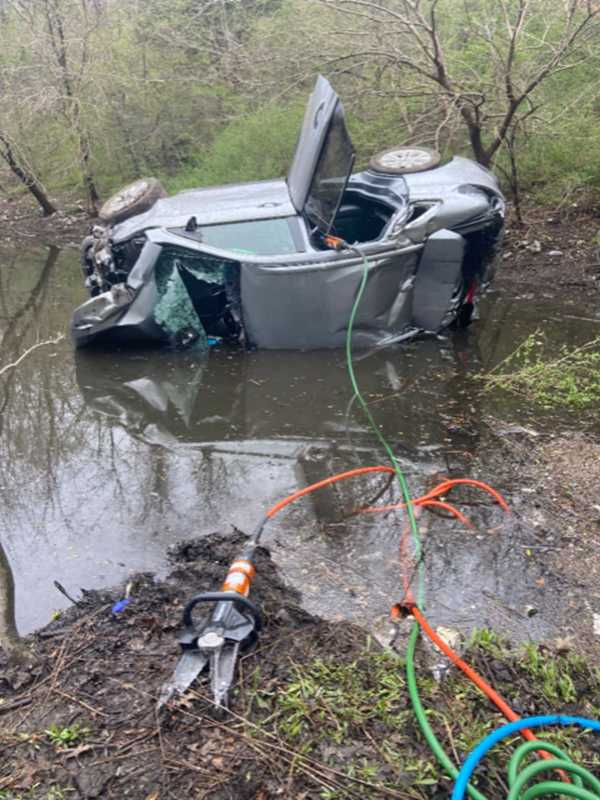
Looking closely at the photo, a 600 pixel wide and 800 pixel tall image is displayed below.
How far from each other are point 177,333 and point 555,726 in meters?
4.50

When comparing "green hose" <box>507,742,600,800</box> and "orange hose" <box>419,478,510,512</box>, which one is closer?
"green hose" <box>507,742,600,800</box>

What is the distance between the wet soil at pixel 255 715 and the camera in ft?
7.00

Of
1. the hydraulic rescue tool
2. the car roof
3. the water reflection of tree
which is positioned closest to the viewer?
the hydraulic rescue tool

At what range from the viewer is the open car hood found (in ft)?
17.2

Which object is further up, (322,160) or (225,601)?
(322,160)

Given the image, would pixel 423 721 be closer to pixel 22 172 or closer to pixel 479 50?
pixel 479 50

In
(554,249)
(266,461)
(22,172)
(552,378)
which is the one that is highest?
(22,172)

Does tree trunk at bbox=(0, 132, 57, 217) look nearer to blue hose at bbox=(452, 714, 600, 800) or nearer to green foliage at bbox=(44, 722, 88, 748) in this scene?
green foliage at bbox=(44, 722, 88, 748)

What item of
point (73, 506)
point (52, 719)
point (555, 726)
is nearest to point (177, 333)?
point (73, 506)

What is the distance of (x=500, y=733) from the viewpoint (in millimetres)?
2193

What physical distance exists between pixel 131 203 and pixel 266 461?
3394mm

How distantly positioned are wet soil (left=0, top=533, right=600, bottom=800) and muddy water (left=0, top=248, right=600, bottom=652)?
379mm

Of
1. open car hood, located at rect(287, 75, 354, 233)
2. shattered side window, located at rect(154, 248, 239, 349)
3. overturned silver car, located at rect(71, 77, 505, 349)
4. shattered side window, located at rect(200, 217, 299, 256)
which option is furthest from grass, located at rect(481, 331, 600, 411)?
shattered side window, located at rect(154, 248, 239, 349)

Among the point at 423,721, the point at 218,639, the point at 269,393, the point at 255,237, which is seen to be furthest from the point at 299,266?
the point at 423,721
